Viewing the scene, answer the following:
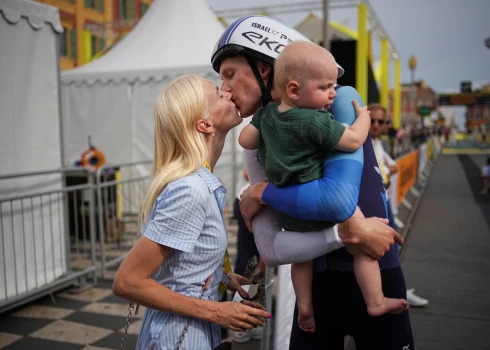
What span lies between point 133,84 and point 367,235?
968 centimetres

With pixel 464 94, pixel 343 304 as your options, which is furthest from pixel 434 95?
pixel 343 304

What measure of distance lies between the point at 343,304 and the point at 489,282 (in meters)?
5.09

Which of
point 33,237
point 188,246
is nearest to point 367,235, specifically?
point 188,246

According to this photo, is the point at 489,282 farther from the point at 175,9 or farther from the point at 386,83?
the point at 386,83

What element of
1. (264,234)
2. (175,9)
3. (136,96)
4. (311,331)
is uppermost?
(175,9)

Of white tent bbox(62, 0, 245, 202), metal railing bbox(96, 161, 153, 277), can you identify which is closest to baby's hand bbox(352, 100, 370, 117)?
metal railing bbox(96, 161, 153, 277)

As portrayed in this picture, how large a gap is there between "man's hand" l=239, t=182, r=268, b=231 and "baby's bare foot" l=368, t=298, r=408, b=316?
0.51 m

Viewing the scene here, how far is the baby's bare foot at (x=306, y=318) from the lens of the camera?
5.60 ft

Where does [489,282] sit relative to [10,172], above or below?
below

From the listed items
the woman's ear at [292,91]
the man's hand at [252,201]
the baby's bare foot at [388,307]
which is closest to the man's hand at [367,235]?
the baby's bare foot at [388,307]

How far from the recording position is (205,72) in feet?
31.1

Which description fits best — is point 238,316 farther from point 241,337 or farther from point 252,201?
point 241,337

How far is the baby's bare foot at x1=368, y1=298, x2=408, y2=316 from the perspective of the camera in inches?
61.3

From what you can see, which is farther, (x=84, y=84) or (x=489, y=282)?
(x=84, y=84)
